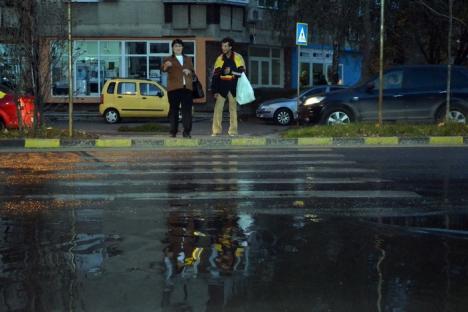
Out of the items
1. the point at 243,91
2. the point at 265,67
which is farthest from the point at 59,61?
the point at 265,67

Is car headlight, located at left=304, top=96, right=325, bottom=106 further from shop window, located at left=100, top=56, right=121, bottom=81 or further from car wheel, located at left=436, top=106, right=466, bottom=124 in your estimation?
shop window, located at left=100, top=56, right=121, bottom=81

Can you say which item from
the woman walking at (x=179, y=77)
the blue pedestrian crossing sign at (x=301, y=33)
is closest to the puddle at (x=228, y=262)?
the woman walking at (x=179, y=77)

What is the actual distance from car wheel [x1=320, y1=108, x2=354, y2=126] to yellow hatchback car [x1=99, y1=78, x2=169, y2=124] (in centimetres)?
896

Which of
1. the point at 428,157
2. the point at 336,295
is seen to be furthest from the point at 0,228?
the point at 428,157

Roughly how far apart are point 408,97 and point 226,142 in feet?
16.0

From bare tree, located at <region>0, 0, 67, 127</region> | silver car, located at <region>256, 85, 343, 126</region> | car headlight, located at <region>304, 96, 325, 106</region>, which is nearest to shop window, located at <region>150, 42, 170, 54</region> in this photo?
silver car, located at <region>256, 85, 343, 126</region>

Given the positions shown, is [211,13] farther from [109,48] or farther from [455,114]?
[455,114]

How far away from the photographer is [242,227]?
647cm

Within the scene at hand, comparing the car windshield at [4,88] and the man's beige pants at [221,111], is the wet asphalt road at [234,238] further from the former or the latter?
the car windshield at [4,88]

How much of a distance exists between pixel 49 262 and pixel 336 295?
2250 mm

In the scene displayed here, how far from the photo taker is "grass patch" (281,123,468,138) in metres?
15.4

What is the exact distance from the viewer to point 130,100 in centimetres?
2472

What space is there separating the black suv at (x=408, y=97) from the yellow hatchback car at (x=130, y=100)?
30.5ft

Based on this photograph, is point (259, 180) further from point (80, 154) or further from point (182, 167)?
point (80, 154)
